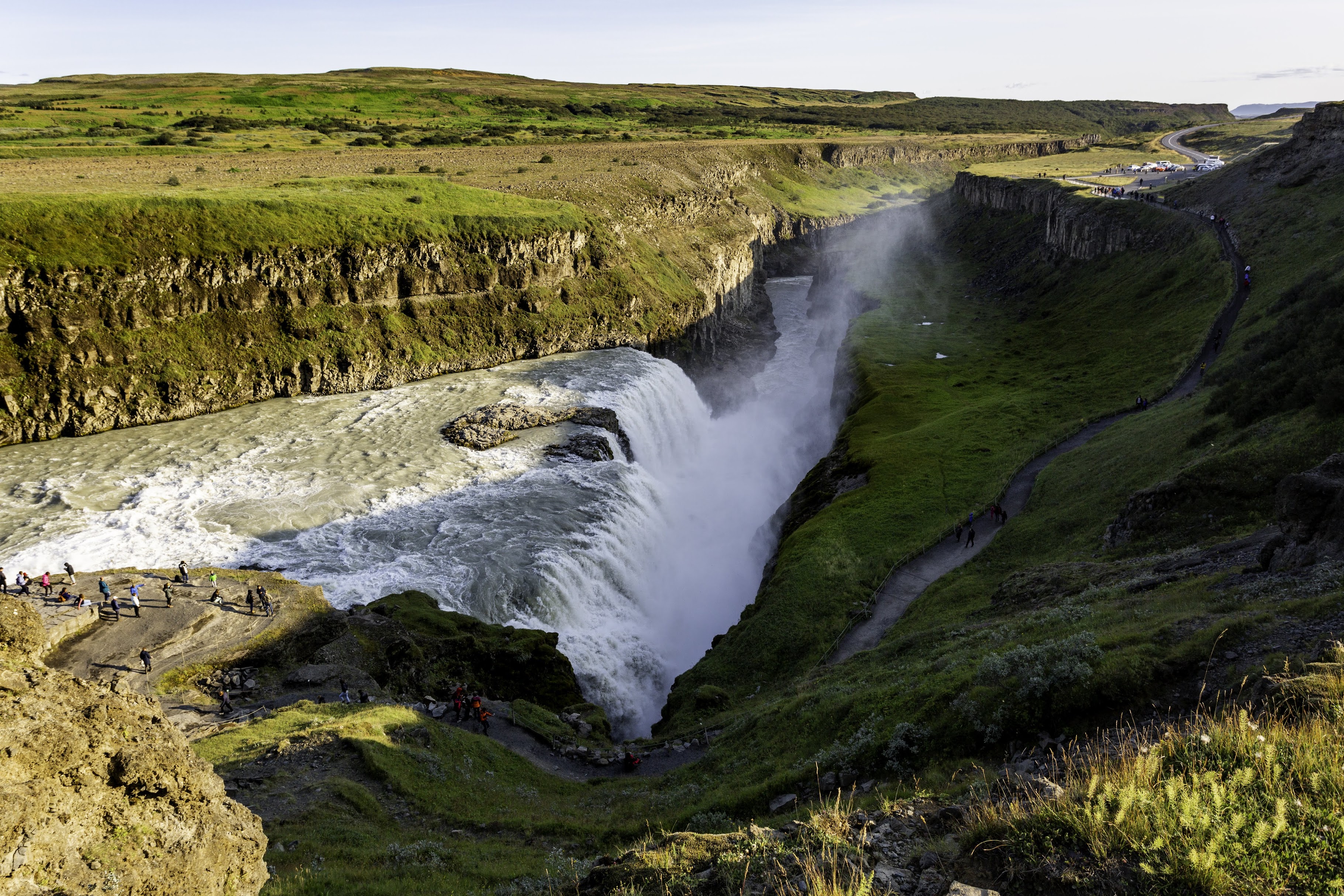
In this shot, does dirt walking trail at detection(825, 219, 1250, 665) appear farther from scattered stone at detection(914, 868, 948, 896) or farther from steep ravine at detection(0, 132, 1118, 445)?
steep ravine at detection(0, 132, 1118, 445)

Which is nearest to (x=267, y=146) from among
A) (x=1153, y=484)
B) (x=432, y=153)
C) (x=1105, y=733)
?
(x=432, y=153)

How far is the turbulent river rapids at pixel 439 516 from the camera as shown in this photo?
44125mm

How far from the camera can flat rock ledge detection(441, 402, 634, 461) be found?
209 feet

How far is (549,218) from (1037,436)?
6226cm

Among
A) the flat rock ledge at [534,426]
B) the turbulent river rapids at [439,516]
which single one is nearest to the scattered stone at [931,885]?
the turbulent river rapids at [439,516]

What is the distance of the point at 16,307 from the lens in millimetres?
57031

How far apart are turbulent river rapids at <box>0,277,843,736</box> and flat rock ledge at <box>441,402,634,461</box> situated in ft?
3.35

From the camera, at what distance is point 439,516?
52.0m

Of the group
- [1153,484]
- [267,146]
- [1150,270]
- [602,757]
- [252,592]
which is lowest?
[602,757]

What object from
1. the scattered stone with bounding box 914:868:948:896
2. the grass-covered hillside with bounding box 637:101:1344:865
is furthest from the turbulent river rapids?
the scattered stone with bounding box 914:868:948:896

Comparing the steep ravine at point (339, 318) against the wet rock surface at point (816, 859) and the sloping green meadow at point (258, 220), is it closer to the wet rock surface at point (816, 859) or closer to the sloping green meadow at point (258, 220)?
the sloping green meadow at point (258, 220)

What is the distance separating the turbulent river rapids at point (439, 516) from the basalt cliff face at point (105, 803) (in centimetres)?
3069

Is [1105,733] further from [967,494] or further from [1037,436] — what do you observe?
[1037,436]

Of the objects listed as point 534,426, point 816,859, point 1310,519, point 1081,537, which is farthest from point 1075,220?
point 816,859
